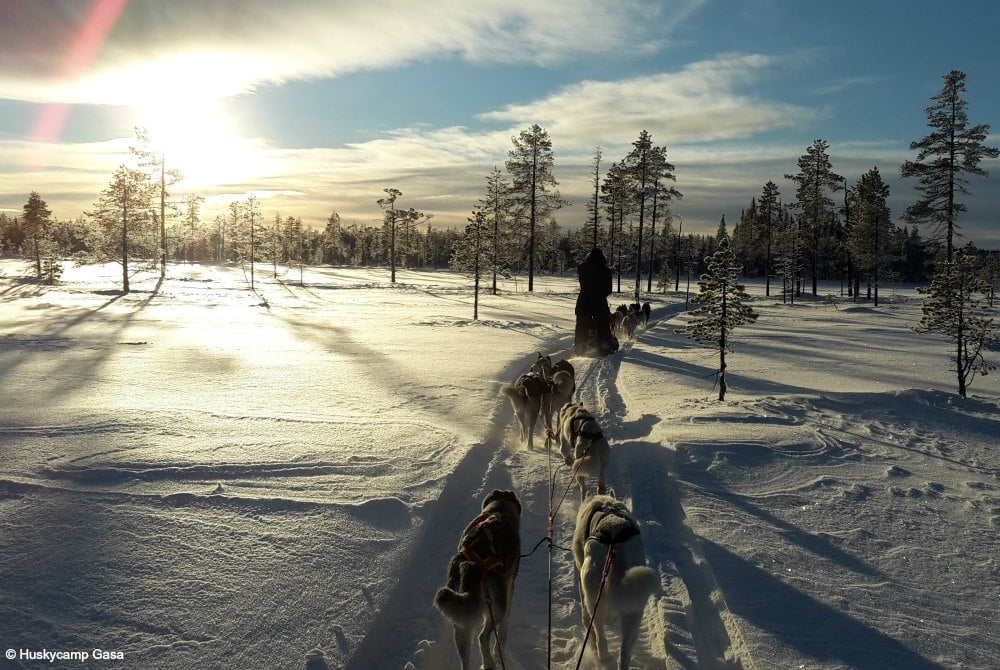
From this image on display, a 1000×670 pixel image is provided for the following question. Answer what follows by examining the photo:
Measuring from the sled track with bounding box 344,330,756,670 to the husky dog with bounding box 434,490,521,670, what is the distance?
12.9 inches

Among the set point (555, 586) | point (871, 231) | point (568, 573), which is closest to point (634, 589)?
point (555, 586)

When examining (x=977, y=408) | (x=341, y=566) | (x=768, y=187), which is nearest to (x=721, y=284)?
(x=977, y=408)

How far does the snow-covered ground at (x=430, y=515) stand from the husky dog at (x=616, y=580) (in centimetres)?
38

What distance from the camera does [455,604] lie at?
335 cm

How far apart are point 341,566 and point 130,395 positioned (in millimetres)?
8167

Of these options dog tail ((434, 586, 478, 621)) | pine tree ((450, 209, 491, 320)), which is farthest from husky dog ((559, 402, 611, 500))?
pine tree ((450, 209, 491, 320))

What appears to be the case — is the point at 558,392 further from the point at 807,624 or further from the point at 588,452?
the point at 807,624

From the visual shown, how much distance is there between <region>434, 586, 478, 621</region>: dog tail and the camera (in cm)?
332

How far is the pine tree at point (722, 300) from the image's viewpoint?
39.6ft

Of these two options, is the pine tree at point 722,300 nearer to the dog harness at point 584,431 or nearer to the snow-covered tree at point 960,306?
the snow-covered tree at point 960,306

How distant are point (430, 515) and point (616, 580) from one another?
2.78 m

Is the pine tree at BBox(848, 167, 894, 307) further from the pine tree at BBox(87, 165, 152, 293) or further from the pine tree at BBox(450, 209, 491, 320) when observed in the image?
the pine tree at BBox(87, 165, 152, 293)

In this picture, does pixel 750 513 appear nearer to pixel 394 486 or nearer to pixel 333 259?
pixel 394 486

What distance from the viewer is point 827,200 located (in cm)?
4753
